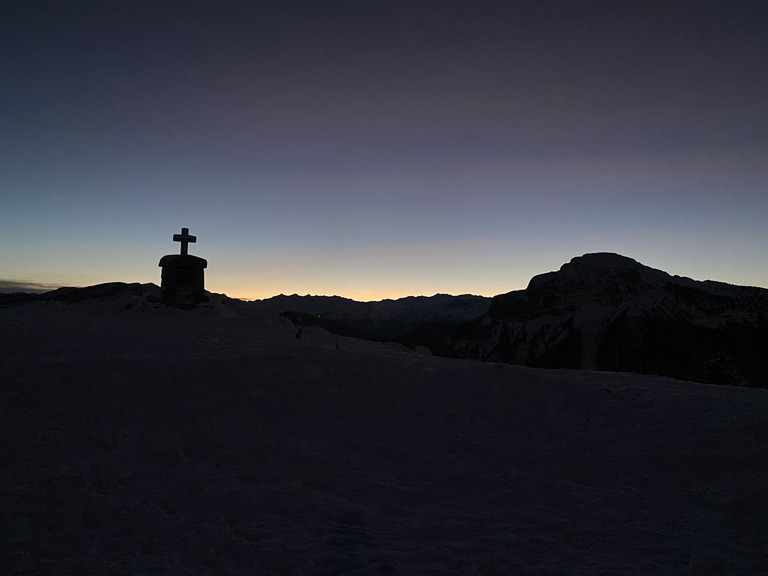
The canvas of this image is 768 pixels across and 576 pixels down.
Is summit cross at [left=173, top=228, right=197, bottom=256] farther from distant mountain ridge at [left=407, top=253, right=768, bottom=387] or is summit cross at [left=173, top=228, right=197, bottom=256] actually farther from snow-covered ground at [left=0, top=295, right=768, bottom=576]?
distant mountain ridge at [left=407, top=253, right=768, bottom=387]

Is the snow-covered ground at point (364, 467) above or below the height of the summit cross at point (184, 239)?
below

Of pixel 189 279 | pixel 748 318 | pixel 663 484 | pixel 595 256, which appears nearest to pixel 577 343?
pixel 748 318

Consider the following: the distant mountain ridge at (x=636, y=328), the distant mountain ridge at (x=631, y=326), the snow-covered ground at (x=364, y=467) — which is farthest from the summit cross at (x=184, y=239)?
the distant mountain ridge at (x=636, y=328)

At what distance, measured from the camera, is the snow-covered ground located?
5629 millimetres

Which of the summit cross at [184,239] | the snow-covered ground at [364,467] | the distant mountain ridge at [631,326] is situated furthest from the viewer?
the distant mountain ridge at [631,326]

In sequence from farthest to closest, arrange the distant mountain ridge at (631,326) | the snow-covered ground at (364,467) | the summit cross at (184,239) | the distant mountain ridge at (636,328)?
the distant mountain ridge at (636,328) < the distant mountain ridge at (631,326) < the summit cross at (184,239) < the snow-covered ground at (364,467)

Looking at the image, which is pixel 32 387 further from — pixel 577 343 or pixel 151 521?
pixel 577 343

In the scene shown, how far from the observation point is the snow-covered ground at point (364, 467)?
5629 millimetres

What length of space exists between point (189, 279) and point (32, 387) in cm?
1792

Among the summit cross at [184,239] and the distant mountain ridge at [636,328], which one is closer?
the summit cross at [184,239]

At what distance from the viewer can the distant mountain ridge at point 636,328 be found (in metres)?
75.2

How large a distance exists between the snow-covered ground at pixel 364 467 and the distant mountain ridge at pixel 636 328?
228ft

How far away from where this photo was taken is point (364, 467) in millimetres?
8570

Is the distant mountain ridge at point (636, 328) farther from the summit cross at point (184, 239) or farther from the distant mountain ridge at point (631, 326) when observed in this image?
the summit cross at point (184, 239)
